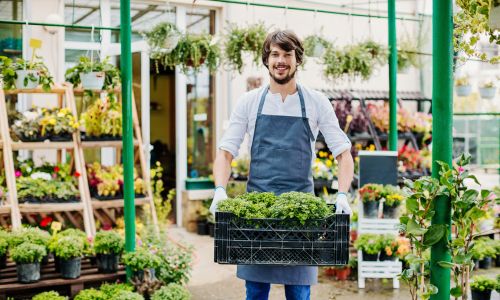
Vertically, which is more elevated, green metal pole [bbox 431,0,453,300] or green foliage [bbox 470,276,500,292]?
green metal pole [bbox 431,0,453,300]

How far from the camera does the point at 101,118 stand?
6820 mm

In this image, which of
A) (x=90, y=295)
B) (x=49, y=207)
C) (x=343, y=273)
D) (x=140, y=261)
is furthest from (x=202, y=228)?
(x=90, y=295)

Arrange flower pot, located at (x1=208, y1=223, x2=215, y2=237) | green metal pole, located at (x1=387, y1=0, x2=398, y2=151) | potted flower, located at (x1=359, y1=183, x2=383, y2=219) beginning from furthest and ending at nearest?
flower pot, located at (x1=208, y1=223, x2=215, y2=237), green metal pole, located at (x1=387, y1=0, x2=398, y2=151), potted flower, located at (x1=359, y1=183, x2=383, y2=219)

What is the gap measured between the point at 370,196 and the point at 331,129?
294 cm

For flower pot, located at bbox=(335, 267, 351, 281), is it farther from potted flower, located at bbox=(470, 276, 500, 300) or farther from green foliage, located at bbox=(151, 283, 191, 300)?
green foliage, located at bbox=(151, 283, 191, 300)

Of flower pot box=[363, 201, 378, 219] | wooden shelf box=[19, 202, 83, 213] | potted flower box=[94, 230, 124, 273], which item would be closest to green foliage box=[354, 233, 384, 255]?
flower pot box=[363, 201, 378, 219]

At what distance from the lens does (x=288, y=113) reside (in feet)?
11.4

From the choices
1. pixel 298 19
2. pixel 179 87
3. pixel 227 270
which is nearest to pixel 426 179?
pixel 227 270

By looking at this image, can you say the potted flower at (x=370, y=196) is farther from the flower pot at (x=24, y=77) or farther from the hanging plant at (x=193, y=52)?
the flower pot at (x=24, y=77)

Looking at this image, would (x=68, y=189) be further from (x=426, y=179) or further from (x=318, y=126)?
(x=426, y=179)

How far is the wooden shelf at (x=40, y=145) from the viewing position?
6.42 m

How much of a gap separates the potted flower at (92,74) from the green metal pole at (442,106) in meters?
3.13

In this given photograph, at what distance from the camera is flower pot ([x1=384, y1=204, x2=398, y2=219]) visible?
6316 mm

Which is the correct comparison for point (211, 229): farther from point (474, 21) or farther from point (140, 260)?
point (474, 21)
